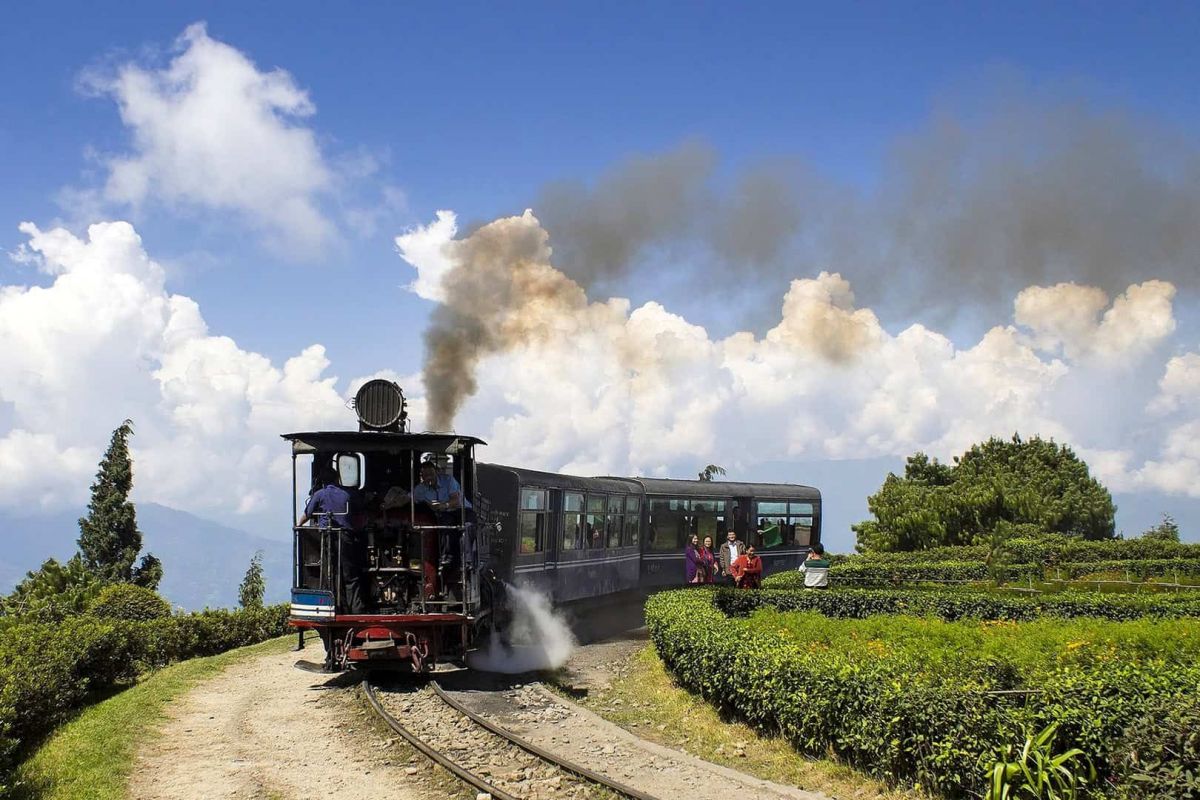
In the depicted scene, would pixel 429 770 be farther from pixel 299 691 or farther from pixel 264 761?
pixel 299 691

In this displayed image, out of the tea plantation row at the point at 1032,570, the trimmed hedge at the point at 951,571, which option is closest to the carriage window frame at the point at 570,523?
the trimmed hedge at the point at 951,571

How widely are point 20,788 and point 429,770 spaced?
4.10 meters

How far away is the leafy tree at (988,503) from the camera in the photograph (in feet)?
169

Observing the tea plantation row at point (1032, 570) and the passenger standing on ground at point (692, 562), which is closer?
the passenger standing on ground at point (692, 562)

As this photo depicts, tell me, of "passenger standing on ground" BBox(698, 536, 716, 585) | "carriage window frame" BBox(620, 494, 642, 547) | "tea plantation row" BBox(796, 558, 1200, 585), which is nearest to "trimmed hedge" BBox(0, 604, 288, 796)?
"carriage window frame" BBox(620, 494, 642, 547)

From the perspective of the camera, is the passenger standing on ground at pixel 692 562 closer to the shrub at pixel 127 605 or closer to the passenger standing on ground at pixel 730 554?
the passenger standing on ground at pixel 730 554

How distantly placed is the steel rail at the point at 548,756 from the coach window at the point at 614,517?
11276 millimetres

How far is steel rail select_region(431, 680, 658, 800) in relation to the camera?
32.2ft

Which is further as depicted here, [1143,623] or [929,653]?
[1143,623]

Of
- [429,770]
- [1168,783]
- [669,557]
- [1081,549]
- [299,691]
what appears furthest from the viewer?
[1081,549]

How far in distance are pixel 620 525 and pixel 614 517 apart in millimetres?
536

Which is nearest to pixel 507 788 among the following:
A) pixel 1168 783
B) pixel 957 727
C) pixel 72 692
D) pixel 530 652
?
pixel 957 727

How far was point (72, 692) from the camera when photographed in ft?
48.3

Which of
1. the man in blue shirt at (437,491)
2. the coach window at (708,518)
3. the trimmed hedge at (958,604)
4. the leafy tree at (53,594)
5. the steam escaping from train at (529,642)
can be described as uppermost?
the man in blue shirt at (437,491)
